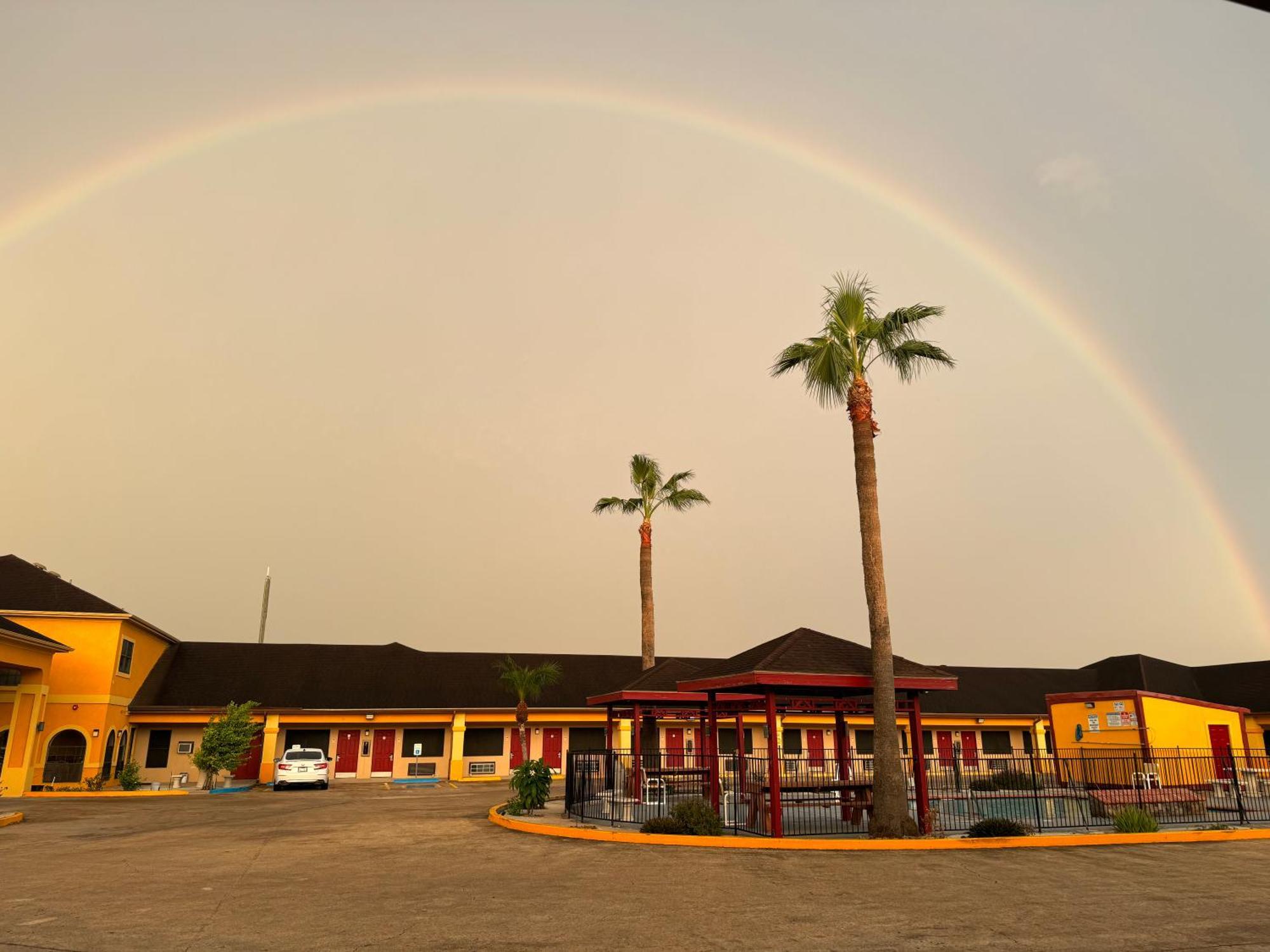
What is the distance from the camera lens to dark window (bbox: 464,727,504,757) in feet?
143

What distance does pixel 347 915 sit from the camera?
10531 mm

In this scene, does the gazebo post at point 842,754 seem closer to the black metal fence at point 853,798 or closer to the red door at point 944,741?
the black metal fence at point 853,798

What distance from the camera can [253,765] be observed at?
4144 cm

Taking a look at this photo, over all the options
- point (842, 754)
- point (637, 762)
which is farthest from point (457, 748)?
point (842, 754)

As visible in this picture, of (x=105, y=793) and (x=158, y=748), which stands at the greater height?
(x=158, y=748)

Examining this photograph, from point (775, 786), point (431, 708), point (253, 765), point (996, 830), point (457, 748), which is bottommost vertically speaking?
point (996, 830)

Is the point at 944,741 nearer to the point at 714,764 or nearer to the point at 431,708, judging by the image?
the point at 431,708

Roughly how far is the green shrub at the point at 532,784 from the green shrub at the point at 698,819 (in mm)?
5495

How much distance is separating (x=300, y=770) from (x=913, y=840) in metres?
27.7

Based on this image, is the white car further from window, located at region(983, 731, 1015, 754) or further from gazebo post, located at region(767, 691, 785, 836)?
window, located at region(983, 731, 1015, 754)

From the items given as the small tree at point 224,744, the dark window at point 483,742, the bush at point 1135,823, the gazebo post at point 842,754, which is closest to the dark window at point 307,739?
the small tree at point 224,744

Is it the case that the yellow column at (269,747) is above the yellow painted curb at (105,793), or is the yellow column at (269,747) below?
above

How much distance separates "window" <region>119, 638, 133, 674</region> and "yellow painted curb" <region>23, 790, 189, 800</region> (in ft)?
17.7

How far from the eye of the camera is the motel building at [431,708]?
32062mm
